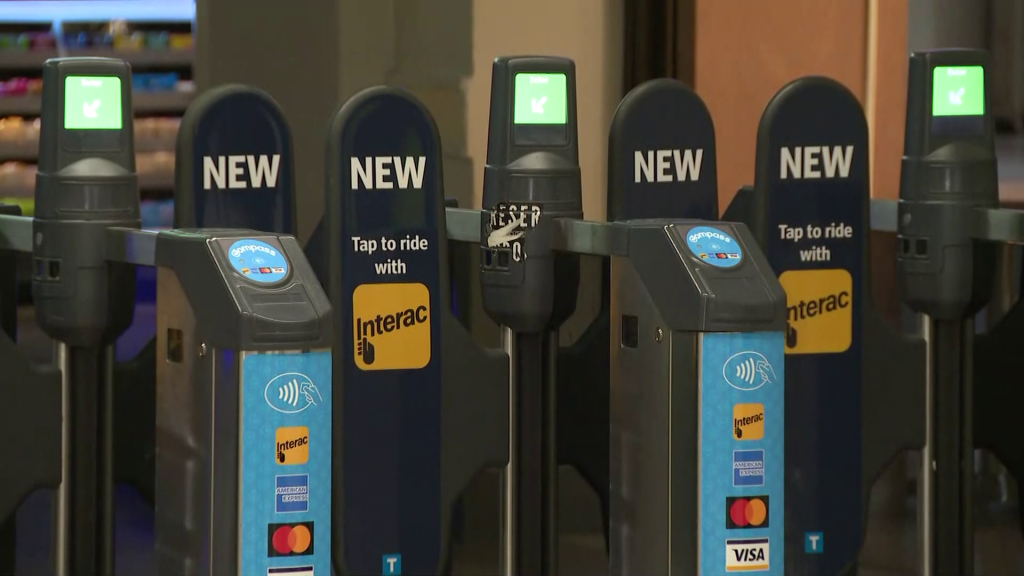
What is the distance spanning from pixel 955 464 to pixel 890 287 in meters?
1.41

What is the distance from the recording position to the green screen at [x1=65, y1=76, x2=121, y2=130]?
360cm

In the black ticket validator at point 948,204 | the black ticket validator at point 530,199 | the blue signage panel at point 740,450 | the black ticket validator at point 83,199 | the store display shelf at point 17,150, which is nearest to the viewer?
the blue signage panel at point 740,450

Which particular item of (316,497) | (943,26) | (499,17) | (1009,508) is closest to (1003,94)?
(943,26)

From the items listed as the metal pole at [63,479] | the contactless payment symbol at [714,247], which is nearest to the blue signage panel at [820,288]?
the contactless payment symbol at [714,247]

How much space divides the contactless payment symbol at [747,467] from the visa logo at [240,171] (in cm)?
116

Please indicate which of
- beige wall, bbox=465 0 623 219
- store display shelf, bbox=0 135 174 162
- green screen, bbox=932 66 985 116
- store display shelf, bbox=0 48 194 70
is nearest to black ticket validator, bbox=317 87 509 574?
green screen, bbox=932 66 985 116

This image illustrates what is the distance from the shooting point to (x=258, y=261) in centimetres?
317

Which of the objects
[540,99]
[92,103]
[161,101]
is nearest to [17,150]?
[161,101]

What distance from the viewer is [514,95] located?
384cm

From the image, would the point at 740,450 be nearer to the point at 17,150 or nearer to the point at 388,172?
the point at 388,172

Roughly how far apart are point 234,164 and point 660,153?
3.22ft

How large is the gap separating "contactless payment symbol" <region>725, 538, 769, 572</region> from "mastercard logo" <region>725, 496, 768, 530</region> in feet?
0.10

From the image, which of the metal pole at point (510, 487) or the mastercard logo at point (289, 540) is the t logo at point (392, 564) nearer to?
the metal pole at point (510, 487)

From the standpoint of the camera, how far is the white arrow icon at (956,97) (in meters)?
4.12
